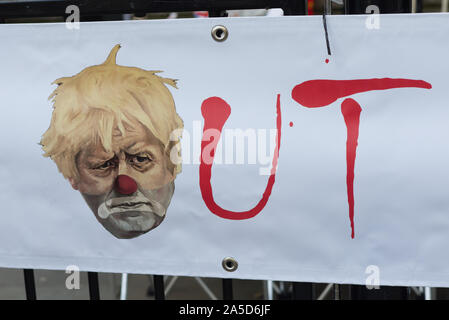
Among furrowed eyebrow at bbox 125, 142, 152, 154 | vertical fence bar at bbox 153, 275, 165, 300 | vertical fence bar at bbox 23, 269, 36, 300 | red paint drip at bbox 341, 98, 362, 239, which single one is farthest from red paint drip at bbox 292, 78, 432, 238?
vertical fence bar at bbox 23, 269, 36, 300

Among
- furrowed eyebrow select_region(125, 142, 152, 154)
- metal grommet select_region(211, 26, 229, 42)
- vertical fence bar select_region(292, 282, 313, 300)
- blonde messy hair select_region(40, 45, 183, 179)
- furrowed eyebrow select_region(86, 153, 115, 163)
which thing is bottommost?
vertical fence bar select_region(292, 282, 313, 300)

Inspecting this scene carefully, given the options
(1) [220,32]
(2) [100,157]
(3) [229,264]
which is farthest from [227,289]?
(1) [220,32]

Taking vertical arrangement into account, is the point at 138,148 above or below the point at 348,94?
below

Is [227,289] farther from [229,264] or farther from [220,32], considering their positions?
[220,32]

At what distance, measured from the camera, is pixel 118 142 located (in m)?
1.86

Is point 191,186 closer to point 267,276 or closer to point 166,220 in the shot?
point 166,220

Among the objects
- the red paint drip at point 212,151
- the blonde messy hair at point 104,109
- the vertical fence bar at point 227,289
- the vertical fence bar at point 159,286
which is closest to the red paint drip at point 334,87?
the red paint drip at point 212,151

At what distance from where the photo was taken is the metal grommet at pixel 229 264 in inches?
72.1

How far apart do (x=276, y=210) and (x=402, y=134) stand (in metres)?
0.48

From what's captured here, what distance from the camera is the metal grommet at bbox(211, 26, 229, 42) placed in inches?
69.4

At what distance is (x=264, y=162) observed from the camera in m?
1.76

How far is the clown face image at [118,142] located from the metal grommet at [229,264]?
0.92 ft

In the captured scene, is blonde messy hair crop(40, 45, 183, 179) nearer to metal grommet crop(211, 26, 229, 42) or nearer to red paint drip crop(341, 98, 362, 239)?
metal grommet crop(211, 26, 229, 42)

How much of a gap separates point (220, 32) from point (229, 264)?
0.81 meters
